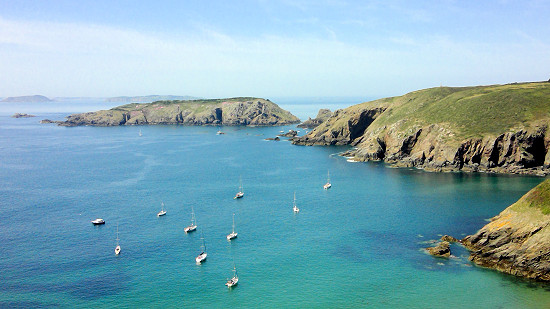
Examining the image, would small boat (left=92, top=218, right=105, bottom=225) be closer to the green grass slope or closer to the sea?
the sea

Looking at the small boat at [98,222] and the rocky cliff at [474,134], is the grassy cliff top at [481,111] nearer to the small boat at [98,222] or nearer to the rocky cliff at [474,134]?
the rocky cliff at [474,134]

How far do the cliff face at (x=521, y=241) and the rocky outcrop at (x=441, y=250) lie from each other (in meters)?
4.09

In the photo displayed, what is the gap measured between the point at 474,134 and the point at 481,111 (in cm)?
1731

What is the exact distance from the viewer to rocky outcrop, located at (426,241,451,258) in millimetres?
74006

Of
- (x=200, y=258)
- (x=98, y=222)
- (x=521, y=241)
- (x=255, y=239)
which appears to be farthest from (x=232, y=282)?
(x=521, y=241)

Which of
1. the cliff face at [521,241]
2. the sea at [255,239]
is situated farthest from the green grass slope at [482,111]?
the cliff face at [521,241]

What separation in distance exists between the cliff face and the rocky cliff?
2682 inches

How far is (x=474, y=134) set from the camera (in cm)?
14362

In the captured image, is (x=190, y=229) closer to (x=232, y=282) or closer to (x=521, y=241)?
(x=232, y=282)

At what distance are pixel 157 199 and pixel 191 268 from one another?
156 feet

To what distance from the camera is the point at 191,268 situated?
2822 inches

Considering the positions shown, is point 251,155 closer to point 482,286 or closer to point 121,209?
point 121,209

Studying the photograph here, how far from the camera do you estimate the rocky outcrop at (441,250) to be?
2914 inches

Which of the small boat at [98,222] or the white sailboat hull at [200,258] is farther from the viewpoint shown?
the small boat at [98,222]
